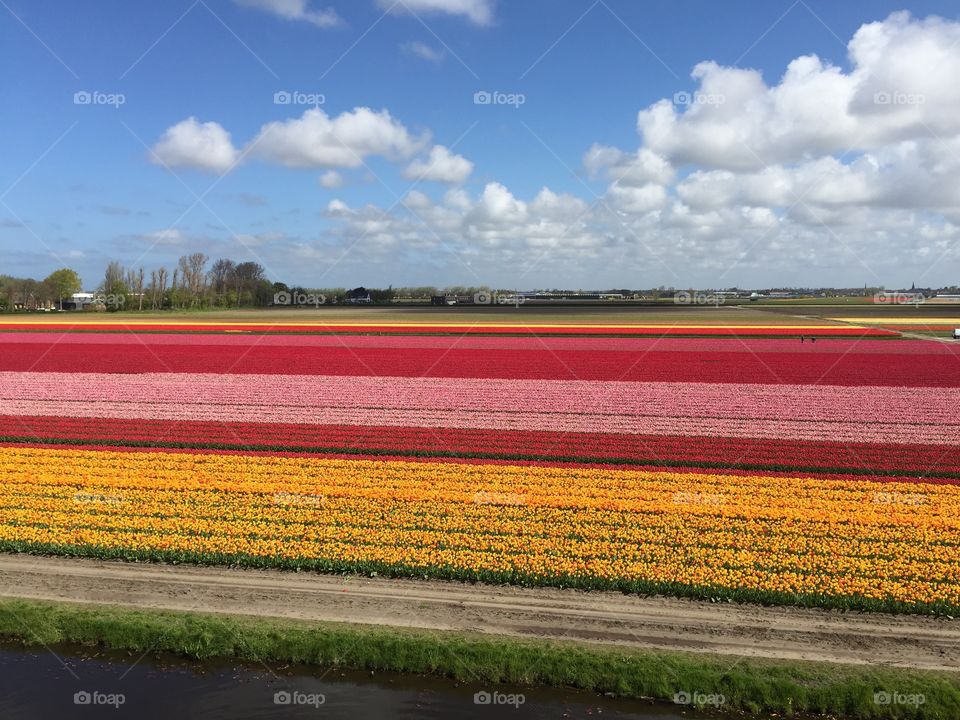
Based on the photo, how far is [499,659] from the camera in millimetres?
11562

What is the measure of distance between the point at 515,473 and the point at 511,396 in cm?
1279

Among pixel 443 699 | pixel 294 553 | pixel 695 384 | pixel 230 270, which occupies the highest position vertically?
pixel 230 270

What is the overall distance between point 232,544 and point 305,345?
42354 millimetres

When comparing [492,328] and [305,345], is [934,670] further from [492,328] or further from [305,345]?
[492,328]

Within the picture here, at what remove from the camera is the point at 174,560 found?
15.1 meters

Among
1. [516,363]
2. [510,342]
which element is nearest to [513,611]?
[516,363]

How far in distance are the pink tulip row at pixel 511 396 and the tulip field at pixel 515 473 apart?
0.66 ft

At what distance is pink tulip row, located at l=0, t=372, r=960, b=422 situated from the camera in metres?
30.3

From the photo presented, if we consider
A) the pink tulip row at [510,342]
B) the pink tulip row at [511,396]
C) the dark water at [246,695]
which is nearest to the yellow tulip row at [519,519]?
the dark water at [246,695]

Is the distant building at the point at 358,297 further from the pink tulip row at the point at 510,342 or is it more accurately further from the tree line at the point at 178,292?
the pink tulip row at the point at 510,342

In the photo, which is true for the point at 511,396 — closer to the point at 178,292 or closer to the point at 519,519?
the point at 519,519

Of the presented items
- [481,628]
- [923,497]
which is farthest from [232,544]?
[923,497]

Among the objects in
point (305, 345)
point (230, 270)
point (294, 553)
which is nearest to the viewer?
point (294, 553)

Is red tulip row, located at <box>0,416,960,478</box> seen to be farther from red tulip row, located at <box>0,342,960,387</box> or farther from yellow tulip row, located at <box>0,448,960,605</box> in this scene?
red tulip row, located at <box>0,342,960,387</box>
